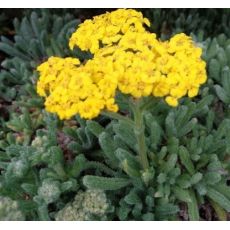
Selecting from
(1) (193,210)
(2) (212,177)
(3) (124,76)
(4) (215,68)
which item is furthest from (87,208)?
(4) (215,68)

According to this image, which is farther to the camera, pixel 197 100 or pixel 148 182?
pixel 197 100

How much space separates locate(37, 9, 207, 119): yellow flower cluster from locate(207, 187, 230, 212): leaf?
77cm

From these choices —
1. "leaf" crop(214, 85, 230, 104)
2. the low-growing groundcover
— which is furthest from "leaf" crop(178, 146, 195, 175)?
"leaf" crop(214, 85, 230, 104)

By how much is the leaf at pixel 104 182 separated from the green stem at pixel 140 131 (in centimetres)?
13

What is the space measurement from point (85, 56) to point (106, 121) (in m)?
0.61

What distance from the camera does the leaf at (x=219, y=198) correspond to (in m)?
2.45

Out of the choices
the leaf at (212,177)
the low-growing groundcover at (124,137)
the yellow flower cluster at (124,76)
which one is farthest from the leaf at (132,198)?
the yellow flower cluster at (124,76)

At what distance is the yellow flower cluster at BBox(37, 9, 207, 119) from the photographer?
1.83 m

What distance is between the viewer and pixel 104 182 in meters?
2.40

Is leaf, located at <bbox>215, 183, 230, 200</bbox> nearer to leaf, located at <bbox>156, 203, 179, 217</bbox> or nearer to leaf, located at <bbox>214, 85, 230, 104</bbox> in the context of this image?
leaf, located at <bbox>156, 203, 179, 217</bbox>

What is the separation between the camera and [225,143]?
2604mm
